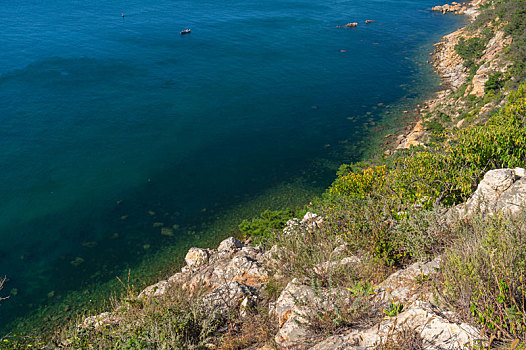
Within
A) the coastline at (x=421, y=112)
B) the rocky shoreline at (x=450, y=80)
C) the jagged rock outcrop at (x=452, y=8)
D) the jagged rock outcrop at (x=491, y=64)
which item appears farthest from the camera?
the jagged rock outcrop at (x=452, y=8)

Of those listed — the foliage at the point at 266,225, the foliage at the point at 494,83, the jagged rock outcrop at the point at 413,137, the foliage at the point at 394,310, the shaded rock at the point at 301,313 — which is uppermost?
the foliage at the point at 494,83

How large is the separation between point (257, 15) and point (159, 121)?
61655 mm

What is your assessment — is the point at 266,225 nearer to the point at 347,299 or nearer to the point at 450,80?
the point at 347,299

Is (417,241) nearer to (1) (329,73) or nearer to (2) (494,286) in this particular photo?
(2) (494,286)

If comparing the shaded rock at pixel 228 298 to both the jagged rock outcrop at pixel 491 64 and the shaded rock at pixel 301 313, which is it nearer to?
the shaded rock at pixel 301 313

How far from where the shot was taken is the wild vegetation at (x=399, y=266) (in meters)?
6.84

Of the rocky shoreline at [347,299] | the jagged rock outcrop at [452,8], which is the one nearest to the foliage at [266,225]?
the rocky shoreline at [347,299]

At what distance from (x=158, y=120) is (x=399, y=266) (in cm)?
4192

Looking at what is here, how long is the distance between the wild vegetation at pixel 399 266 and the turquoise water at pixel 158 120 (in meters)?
16.5

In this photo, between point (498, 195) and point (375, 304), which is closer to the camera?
point (375, 304)

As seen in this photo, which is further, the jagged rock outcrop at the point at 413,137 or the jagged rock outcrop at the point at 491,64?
the jagged rock outcrop at the point at 491,64

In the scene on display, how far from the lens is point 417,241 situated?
10477mm

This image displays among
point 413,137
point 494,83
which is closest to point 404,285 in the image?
point 413,137

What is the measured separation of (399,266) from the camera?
10.9 meters
